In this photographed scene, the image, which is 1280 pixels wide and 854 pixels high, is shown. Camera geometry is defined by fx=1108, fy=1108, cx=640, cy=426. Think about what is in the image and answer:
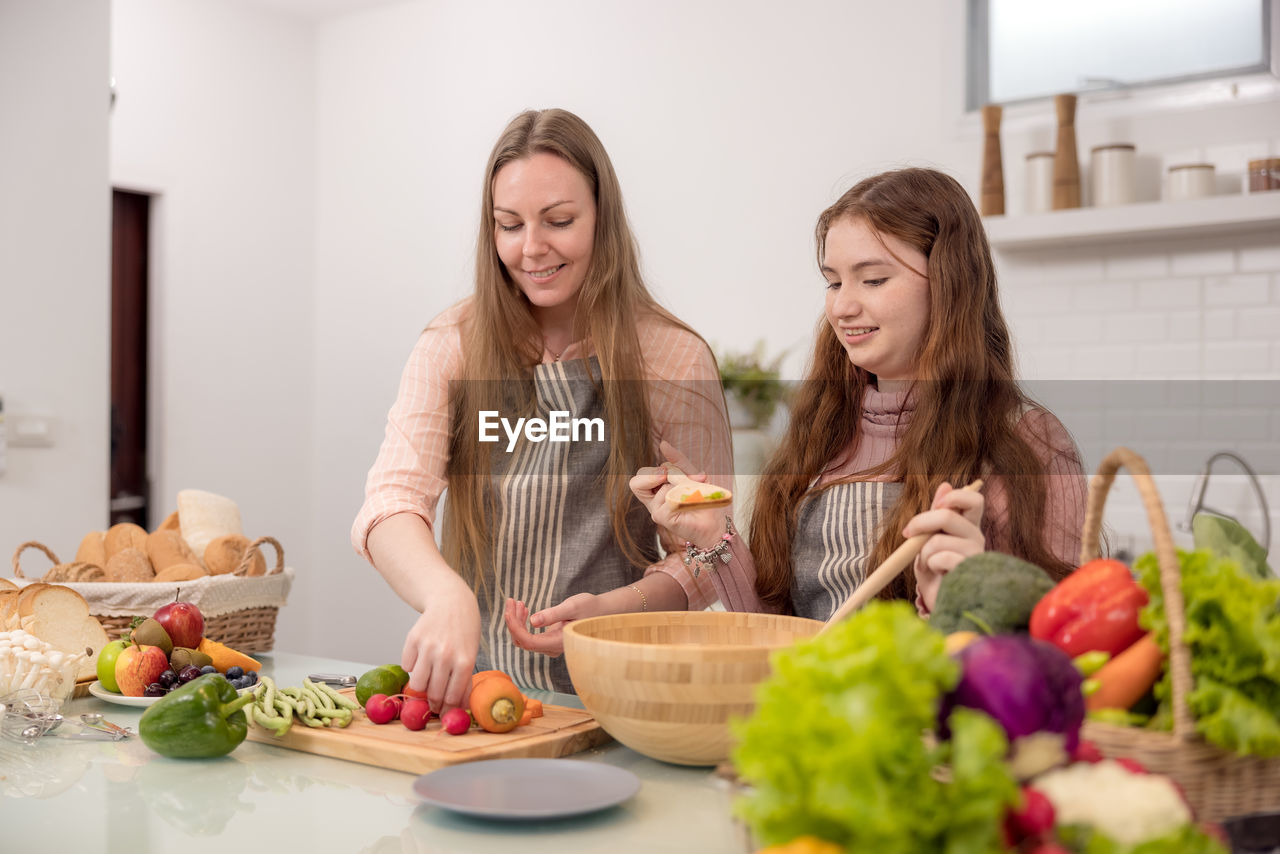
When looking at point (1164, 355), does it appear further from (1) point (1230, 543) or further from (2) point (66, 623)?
(2) point (66, 623)

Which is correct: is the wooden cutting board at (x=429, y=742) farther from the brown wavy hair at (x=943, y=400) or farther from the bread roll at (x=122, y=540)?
the bread roll at (x=122, y=540)

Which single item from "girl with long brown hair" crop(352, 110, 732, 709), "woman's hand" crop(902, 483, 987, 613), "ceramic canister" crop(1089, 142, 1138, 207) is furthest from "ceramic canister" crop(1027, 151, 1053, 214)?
"woman's hand" crop(902, 483, 987, 613)

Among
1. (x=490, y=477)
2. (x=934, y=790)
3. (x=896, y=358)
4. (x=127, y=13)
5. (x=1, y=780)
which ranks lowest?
(x=1, y=780)

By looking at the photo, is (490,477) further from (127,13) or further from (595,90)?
(127,13)

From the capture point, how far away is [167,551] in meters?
2.06

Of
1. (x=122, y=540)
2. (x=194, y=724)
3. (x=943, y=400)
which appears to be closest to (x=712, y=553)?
(x=943, y=400)

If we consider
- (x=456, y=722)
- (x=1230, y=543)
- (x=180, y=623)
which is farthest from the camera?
(x=180, y=623)

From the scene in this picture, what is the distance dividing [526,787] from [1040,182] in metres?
2.89

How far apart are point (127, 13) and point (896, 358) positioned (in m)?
4.11

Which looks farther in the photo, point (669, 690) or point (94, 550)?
point (94, 550)

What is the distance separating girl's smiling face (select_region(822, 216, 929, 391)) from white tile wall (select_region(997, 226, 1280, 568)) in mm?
1942

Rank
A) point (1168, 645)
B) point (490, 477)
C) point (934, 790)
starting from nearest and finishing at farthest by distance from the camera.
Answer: point (934, 790) → point (1168, 645) → point (490, 477)

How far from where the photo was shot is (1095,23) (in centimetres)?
363

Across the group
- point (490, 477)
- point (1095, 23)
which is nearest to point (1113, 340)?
point (1095, 23)
